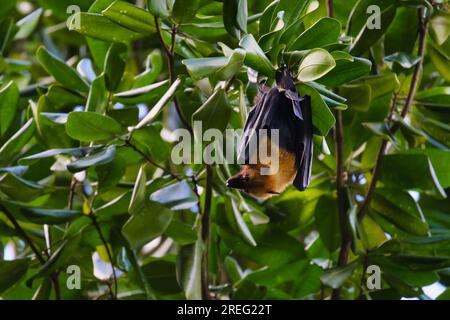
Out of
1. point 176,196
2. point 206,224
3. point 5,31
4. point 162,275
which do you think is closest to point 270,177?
point 176,196

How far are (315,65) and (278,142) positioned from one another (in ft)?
0.35

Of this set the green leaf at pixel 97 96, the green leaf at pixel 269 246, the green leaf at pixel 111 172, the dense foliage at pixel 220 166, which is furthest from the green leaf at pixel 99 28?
the green leaf at pixel 269 246

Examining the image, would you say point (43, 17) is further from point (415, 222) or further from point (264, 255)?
point (415, 222)

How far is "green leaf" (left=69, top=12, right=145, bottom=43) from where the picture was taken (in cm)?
117

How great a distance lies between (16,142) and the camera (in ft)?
4.35

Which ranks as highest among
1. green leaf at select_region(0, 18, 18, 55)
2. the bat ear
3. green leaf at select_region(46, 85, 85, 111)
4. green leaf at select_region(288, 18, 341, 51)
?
green leaf at select_region(0, 18, 18, 55)

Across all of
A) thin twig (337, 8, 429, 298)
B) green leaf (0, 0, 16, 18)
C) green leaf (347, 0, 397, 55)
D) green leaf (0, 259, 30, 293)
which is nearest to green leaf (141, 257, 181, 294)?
green leaf (0, 259, 30, 293)

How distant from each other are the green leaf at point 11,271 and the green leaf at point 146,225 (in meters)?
0.26

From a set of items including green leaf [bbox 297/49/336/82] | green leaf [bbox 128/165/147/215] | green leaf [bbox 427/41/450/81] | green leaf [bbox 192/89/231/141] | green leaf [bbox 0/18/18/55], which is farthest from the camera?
green leaf [bbox 0/18/18/55]

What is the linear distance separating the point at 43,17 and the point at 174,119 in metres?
0.50

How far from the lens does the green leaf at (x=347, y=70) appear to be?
1.06 meters

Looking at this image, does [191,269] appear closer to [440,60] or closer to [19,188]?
[19,188]

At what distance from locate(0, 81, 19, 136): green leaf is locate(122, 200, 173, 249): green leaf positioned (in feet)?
1.15

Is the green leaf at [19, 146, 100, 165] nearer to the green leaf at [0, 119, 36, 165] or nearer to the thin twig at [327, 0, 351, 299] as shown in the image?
the green leaf at [0, 119, 36, 165]
